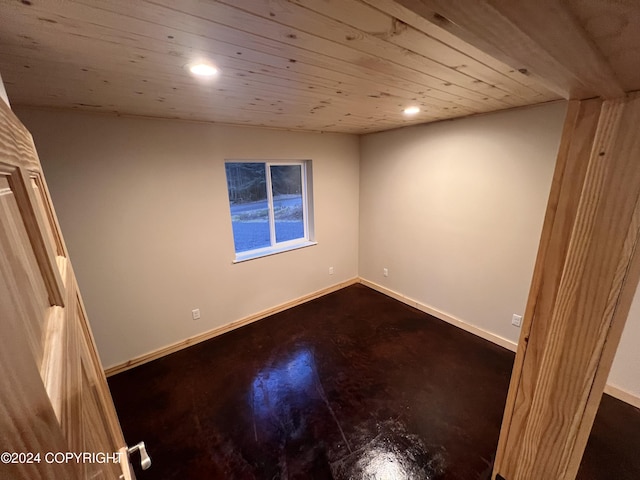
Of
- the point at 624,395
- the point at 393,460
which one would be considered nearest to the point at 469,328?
the point at 624,395

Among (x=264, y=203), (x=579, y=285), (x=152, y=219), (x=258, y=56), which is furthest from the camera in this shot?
(x=264, y=203)

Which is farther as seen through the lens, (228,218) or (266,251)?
(266,251)

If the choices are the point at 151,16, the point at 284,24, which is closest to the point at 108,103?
the point at 151,16

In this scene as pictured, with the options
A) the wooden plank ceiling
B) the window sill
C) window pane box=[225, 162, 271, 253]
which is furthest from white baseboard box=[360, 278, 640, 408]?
the wooden plank ceiling

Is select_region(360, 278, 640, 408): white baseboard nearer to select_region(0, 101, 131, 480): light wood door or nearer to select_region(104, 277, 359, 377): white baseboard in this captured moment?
select_region(104, 277, 359, 377): white baseboard

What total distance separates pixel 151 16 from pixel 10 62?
79 cm

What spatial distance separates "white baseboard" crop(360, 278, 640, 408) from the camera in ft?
6.29

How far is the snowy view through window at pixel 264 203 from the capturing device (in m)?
2.90

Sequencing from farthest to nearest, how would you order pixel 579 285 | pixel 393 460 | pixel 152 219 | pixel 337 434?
pixel 152 219 → pixel 337 434 → pixel 393 460 → pixel 579 285

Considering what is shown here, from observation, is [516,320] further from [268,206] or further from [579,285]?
[268,206]

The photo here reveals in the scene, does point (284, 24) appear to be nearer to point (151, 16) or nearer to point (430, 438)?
point (151, 16)

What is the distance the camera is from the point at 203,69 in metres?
1.19

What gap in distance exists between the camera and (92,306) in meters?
2.17

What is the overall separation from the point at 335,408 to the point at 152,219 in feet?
7.14
